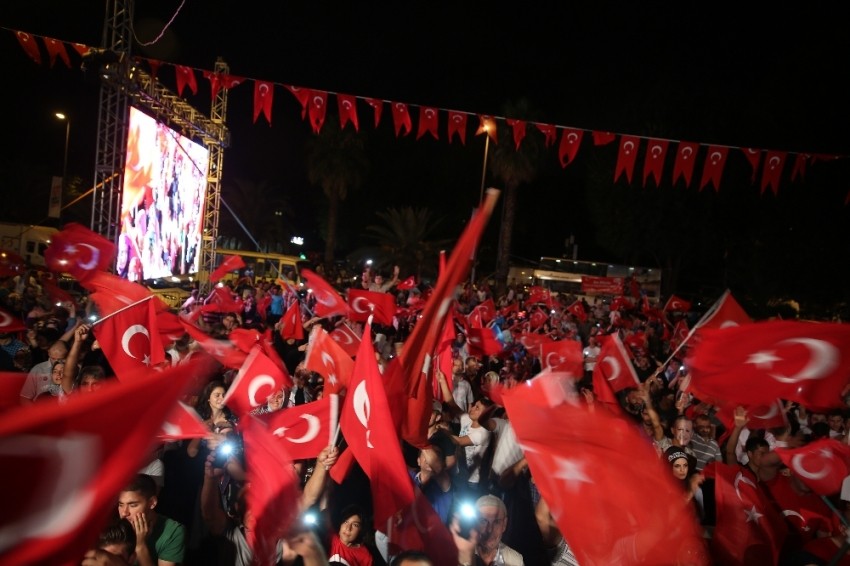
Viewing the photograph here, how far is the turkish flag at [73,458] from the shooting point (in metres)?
1.57

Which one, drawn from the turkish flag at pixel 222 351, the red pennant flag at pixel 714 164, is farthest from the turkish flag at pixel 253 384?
the red pennant flag at pixel 714 164

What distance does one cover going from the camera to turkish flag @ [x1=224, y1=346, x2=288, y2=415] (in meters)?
5.77

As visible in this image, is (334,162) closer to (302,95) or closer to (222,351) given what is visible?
(302,95)

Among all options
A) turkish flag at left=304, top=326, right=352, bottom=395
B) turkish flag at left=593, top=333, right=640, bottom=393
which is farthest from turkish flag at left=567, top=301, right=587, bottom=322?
turkish flag at left=304, top=326, right=352, bottom=395

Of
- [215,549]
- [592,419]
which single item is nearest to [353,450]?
[215,549]

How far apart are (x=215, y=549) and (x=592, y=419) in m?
2.41

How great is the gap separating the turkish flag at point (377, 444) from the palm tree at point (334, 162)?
36.4m

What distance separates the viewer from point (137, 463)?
1844mm

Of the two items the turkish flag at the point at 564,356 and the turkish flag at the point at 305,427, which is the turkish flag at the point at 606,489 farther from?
the turkish flag at the point at 564,356

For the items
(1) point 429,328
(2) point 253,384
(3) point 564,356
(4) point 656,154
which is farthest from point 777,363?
(4) point 656,154

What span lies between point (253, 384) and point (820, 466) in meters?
4.67

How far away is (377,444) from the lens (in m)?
3.78

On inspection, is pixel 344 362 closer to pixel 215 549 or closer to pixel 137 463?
pixel 215 549

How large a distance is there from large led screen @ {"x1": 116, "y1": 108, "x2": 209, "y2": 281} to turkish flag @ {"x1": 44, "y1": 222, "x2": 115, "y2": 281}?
4364 millimetres
